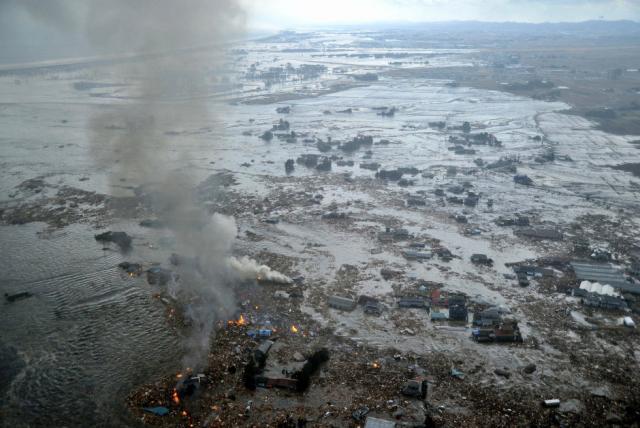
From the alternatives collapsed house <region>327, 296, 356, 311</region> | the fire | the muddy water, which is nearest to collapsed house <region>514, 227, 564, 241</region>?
collapsed house <region>327, 296, 356, 311</region>

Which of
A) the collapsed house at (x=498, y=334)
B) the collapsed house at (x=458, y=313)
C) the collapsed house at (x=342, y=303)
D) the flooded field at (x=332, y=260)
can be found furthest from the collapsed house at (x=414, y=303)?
the collapsed house at (x=498, y=334)

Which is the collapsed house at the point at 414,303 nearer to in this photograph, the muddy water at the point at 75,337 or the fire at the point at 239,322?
the fire at the point at 239,322

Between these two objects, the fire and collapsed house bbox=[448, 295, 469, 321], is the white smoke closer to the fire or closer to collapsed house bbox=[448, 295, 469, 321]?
the fire

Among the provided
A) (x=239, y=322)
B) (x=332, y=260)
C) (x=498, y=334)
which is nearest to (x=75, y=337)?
(x=239, y=322)

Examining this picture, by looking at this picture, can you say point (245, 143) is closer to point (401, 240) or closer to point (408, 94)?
point (401, 240)

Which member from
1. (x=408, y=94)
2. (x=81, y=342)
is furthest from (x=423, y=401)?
(x=408, y=94)
